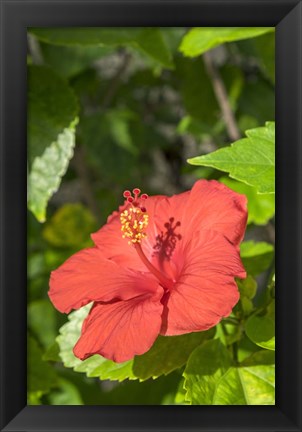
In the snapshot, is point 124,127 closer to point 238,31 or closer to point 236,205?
point 238,31

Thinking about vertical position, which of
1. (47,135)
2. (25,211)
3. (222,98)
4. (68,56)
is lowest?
(25,211)

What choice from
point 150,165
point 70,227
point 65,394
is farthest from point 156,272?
point 150,165

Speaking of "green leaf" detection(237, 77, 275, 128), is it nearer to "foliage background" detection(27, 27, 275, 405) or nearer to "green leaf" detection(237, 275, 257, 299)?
"foliage background" detection(27, 27, 275, 405)

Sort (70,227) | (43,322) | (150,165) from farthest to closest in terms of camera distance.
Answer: (150,165)
(70,227)
(43,322)

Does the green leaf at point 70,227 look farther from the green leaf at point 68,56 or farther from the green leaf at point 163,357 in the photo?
the green leaf at point 163,357

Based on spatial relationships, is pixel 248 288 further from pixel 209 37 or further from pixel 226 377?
pixel 209 37
